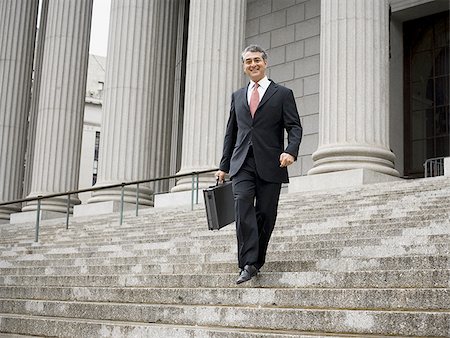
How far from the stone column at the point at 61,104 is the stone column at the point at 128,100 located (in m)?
2.85

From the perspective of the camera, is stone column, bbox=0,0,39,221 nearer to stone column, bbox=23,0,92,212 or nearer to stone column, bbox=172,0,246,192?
stone column, bbox=23,0,92,212

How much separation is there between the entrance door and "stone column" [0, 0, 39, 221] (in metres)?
13.8

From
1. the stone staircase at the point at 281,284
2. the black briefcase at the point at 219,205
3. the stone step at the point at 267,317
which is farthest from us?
the black briefcase at the point at 219,205

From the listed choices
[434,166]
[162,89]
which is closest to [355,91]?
[434,166]

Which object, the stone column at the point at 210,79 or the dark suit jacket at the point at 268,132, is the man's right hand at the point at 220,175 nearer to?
the dark suit jacket at the point at 268,132

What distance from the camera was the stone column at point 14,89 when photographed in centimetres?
2634

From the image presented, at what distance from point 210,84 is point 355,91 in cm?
468

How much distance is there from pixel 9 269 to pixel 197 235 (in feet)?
9.81

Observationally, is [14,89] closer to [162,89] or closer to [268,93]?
[162,89]

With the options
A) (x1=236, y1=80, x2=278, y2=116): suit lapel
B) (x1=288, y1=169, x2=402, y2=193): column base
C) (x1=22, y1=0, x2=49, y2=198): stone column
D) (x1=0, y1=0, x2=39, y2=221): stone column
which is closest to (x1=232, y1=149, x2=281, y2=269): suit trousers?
(x1=236, y1=80, x2=278, y2=116): suit lapel

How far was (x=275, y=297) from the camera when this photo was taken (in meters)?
5.85

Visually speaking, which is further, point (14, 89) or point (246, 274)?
point (14, 89)

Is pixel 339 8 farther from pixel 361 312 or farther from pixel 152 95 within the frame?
pixel 361 312

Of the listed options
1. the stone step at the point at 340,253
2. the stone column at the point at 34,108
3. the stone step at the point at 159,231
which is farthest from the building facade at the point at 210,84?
the stone step at the point at 340,253
